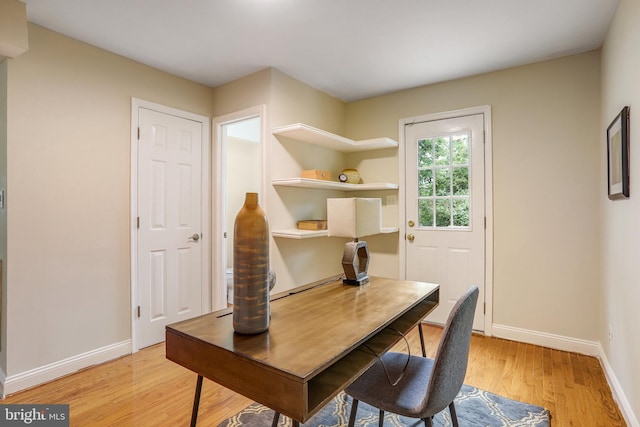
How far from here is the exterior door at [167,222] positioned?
2889 mm

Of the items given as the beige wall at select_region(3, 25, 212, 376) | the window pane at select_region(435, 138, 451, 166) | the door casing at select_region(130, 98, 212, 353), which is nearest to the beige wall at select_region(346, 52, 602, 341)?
the window pane at select_region(435, 138, 451, 166)

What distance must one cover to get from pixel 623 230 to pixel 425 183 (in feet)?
5.56

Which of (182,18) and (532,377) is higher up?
(182,18)

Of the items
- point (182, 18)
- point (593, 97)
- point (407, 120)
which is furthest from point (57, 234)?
point (593, 97)

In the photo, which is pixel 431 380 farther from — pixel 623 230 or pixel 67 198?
pixel 67 198

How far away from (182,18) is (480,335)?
11.4 ft

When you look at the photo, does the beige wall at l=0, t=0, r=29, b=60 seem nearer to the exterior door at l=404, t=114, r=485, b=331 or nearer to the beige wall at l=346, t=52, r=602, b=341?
the exterior door at l=404, t=114, r=485, b=331

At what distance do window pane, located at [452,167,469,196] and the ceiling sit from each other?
88 centimetres

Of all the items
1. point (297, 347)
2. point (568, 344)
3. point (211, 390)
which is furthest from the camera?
point (568, 344)

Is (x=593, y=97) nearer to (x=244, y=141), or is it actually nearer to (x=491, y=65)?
(x=491, y=65)

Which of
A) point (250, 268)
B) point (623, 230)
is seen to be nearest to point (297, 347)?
point (250, 268)

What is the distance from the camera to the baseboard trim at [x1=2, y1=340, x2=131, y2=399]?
216cm

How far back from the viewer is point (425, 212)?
3.44m

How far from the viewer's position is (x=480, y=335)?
3.11 m
